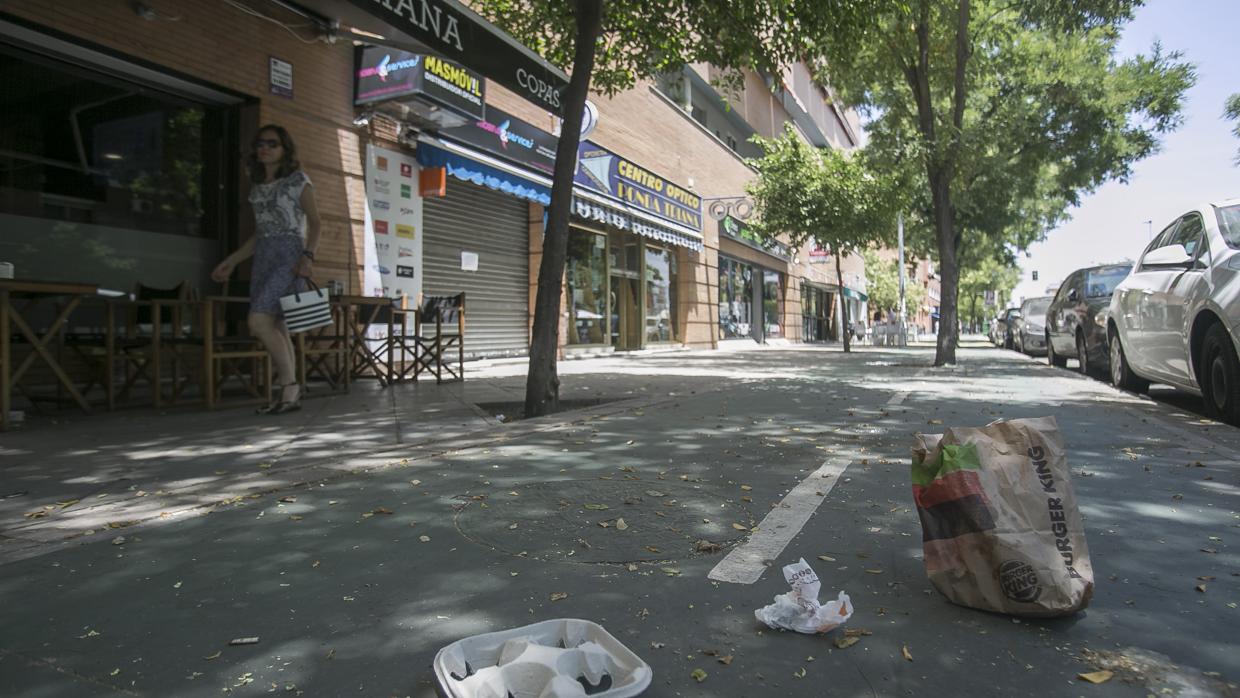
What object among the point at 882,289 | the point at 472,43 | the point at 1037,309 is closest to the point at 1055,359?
the point at 1037,309

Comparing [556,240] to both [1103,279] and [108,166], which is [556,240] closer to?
[108,166]

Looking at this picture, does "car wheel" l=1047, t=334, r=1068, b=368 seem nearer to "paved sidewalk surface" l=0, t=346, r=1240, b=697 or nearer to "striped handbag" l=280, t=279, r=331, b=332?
"paved sidewalk surface" l=0, t=346, r=1240, b=697

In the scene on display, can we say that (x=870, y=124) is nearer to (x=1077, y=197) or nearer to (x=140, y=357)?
(x=1077, y=197)

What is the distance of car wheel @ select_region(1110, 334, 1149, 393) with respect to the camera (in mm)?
8312

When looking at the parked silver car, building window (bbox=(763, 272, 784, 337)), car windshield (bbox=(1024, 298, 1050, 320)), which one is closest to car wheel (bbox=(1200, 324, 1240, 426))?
the parked silver car

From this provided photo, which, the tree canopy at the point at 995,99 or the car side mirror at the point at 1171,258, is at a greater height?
the tree canopy at the point at 995,99

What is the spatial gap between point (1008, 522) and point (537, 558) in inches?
62.0

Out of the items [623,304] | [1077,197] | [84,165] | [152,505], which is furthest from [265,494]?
[1077,197]

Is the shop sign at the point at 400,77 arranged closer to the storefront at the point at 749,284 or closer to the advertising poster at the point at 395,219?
the advertising poster at the point at 395,219

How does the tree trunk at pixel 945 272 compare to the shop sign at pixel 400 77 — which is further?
the tree trunk at pixel 945 272

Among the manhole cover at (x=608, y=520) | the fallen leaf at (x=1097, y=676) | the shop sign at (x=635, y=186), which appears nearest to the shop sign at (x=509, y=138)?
the shop sign at (x=635, y=186)

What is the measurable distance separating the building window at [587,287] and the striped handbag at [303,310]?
31.2 feet

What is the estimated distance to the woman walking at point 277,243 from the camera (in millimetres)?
5793

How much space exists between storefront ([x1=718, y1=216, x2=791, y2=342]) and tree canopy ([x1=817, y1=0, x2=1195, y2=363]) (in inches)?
223
